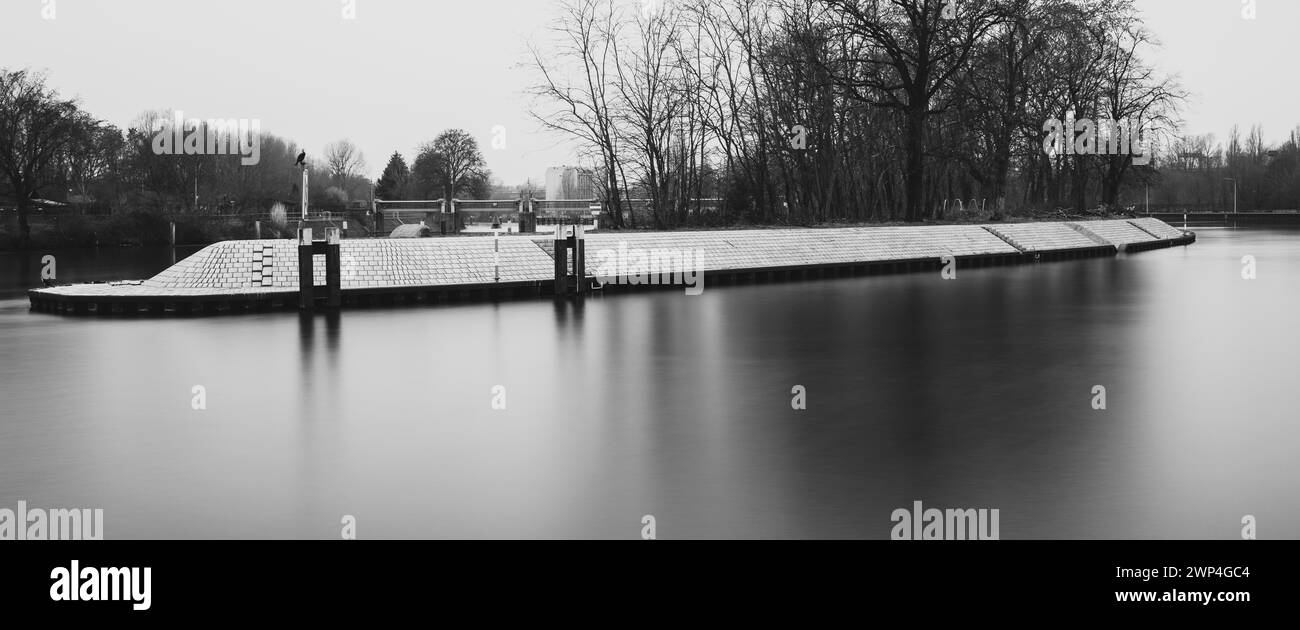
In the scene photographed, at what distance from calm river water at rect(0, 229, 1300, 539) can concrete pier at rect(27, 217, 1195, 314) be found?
279 centimetres

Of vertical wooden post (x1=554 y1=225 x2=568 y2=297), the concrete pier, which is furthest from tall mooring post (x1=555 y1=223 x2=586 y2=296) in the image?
the concrete pier

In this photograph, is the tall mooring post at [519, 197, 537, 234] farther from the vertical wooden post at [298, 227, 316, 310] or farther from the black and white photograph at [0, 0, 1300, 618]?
the vertical wooden post at [298, 227, 316, 310]

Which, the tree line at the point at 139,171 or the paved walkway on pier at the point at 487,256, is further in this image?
the tree line at the point at 139,171

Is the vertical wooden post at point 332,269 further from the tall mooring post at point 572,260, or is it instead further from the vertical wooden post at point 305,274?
the tall mooring post at point 572,260

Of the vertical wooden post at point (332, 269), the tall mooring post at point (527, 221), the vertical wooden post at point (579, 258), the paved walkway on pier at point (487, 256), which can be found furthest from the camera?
the tall mooring post at point (527, 221)

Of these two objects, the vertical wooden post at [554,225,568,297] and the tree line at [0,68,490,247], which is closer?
the vertical wooden post at [554,225,568,297]

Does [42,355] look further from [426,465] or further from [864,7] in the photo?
[864,7]

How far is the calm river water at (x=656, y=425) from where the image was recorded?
767 centimetres

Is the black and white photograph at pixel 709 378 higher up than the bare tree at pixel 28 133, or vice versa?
the bare tree at pixel 28 133

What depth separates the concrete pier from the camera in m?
23.7

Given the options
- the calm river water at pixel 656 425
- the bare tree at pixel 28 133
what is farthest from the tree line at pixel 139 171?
the calm river water at pixel 656 425

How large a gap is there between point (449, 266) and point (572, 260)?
2.73 meters

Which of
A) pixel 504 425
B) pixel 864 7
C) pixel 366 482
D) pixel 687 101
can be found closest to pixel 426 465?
pixel 366 482

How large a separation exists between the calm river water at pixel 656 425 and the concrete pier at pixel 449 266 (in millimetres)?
2790
